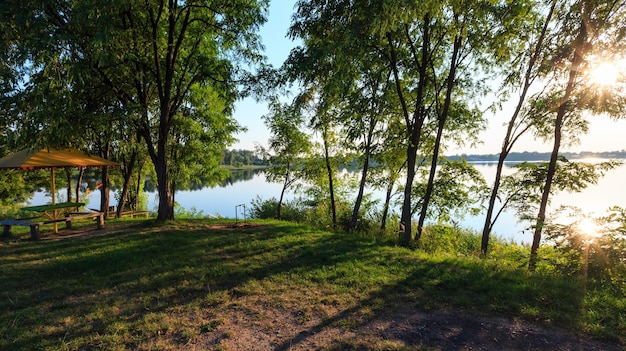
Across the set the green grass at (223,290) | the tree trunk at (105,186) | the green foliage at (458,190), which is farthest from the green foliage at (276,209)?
the green grass at (223,290)

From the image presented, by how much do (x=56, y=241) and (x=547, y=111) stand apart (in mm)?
14020

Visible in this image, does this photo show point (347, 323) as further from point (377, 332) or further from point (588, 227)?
point (588, 227)

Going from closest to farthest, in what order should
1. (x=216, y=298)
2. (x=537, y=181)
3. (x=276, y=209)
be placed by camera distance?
(x=216, y=298)
(x=537, y=181)
(x=276, y=209)

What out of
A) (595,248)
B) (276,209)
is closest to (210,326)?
(595,248)

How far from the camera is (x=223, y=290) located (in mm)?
4664

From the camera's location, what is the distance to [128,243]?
7.18 m

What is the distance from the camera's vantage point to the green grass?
3.53 m

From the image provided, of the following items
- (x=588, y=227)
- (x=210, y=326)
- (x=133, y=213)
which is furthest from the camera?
(x=133, y=213)

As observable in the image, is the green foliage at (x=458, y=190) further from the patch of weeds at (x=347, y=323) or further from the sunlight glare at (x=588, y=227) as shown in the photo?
the patch of weeds at (x=347, y=323)

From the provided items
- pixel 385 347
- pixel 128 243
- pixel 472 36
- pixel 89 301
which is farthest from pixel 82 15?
pixel 472 36

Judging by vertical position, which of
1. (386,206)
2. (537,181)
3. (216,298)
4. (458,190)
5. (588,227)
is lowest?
(216,298)

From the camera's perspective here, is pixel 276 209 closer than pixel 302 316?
No

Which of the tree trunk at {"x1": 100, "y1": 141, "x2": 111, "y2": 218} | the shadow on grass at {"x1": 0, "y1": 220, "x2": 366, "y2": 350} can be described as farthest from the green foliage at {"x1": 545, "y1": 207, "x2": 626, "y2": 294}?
the tree trunk at {"x1": 100, "y1": 141, "x2": 111, "y2": 218}

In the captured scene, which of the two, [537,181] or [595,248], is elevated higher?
[537,181]
